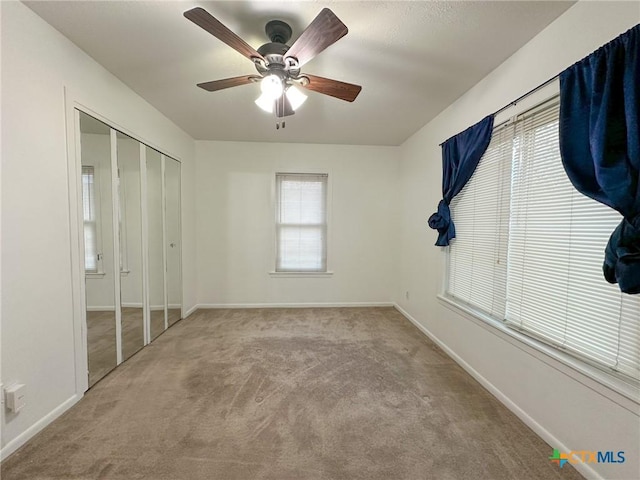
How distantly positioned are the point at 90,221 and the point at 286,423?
2.13 m

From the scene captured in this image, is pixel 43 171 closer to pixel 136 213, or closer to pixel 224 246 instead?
pixel 136 213

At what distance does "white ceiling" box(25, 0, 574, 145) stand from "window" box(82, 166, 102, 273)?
930 millimetres

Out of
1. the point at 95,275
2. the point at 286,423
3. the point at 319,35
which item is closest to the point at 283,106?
the point at 319,35

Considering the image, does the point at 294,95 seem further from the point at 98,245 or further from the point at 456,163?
the point at 98,245

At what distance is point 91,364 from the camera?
2.13 metres

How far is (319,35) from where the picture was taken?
141 centimetres

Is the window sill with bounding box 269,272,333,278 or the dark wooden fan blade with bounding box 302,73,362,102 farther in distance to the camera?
the window sill with bounding box 269,272,333,278

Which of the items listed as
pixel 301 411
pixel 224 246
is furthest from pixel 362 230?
pixel 301 411

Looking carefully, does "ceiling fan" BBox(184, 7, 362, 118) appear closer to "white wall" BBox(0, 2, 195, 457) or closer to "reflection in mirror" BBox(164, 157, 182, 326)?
"white wall" BBox(0, 2, 195, 457)

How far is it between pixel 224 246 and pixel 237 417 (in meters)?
2.78

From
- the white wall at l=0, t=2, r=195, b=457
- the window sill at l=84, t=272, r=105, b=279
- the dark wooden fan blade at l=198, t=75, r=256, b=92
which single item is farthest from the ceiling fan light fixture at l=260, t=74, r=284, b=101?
the window sill at l=84, t=272, r=105, b=279

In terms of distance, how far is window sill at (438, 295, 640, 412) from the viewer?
4.13 feet

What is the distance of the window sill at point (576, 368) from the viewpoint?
126 centimetres

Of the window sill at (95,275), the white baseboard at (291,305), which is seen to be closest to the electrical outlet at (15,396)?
the window sill at (95,275)
